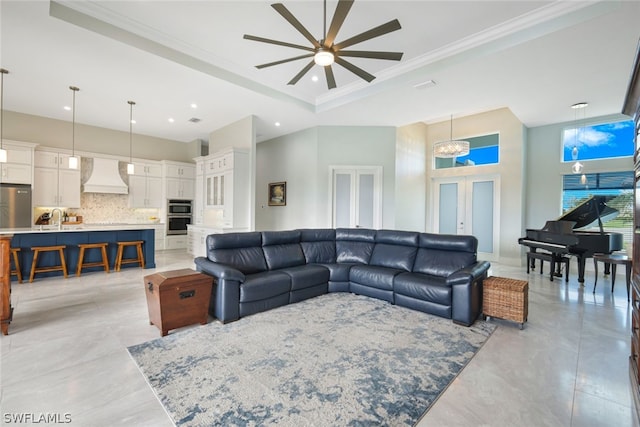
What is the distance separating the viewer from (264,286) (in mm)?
3406

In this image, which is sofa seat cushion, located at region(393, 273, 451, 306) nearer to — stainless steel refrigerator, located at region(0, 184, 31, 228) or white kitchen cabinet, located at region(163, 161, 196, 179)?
white kitchen cabinet, located at region(163, 161, 196, 179)

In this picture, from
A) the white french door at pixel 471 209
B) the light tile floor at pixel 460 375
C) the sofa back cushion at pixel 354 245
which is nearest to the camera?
the light tile floor at pixel 460 375

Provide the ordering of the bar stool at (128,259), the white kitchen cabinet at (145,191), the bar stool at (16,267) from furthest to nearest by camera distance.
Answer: the white kitchen cabinet at (145,191)
the bar stool at (128,259)
the bar stool at (16,267)

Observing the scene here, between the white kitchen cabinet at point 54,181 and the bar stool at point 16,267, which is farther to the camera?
the white kitchen cabinet at point 54,181

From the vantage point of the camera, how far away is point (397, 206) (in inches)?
265

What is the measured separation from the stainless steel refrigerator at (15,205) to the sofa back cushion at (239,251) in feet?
17.7

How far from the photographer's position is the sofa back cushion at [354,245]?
4.64 metres

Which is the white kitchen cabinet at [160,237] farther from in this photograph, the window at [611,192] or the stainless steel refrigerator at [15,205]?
the window at [611,192]

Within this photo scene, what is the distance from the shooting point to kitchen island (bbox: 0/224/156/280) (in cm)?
467

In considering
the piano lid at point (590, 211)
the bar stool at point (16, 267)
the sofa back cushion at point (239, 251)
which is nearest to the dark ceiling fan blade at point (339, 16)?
the sofa back cushion at point (239, 251)

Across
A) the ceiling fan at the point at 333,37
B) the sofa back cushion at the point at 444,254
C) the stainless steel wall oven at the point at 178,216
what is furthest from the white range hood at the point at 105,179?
the sofa back cushion at the point at 444,254

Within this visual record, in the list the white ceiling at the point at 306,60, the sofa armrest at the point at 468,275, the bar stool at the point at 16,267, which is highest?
the white ceiling at the point at 306,60

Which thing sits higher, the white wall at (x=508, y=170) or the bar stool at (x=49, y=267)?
the white wall at (x=508, y=170)

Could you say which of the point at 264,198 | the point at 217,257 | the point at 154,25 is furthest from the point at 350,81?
the point at 264,198
